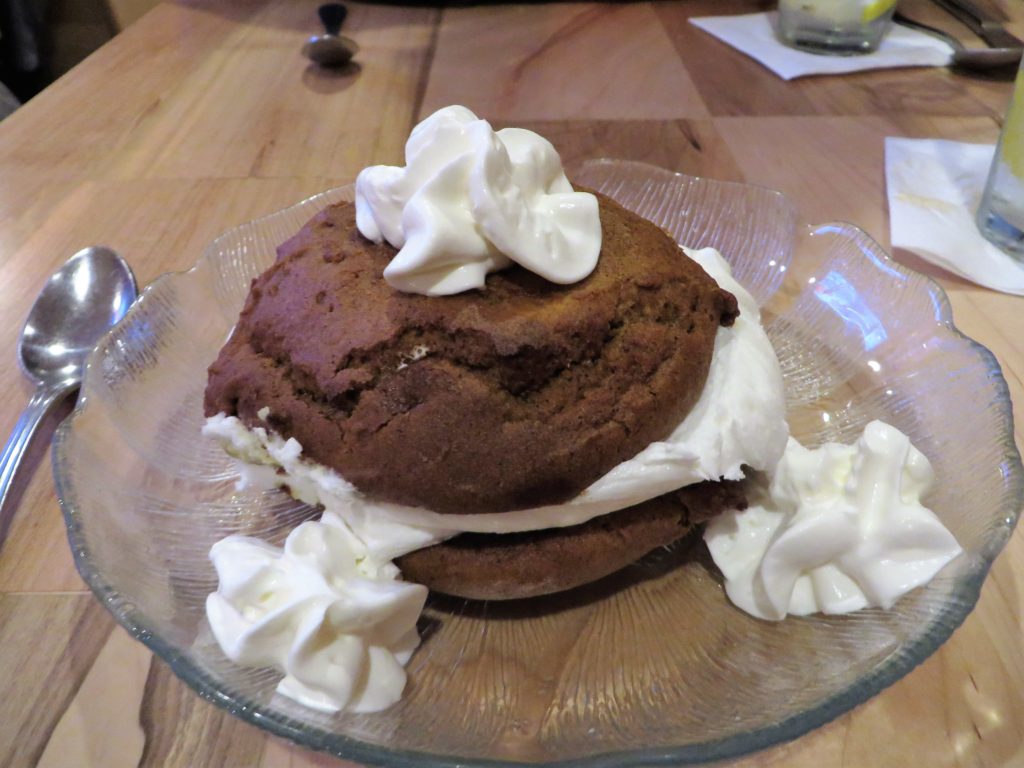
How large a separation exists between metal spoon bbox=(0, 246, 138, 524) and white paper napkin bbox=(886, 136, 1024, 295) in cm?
207

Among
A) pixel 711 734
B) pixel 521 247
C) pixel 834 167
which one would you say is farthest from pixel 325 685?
pixel 834 167

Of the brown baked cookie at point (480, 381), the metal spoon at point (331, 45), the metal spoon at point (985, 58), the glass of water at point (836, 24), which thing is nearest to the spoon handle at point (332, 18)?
the metal spoon at point (331, 45)

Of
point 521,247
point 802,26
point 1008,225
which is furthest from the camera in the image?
point 802,26

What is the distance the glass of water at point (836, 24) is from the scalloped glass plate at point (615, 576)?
1.73 meters

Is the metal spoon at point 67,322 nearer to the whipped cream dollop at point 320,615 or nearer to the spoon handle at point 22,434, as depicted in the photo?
the spoon handle at point 22,434

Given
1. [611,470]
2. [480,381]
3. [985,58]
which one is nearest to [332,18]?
[985,58]

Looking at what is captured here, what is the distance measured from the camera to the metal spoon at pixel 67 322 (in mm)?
1677

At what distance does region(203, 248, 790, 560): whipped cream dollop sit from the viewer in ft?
3.86

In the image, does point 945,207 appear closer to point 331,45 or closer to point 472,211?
point 472,211

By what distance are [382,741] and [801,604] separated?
68 cm

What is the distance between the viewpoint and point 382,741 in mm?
1011

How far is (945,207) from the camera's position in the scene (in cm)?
224

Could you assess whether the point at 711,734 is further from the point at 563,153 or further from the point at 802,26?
the point at 802,26

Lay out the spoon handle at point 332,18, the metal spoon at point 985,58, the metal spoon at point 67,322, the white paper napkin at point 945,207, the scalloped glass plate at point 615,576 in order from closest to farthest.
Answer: the scalloped glass plate at point 615,576 < the metal spoon at point 67,322 < the white paper napkin at point 945,207 < the metal spoon at point 985,58 < the spoon handle at point 332,18
